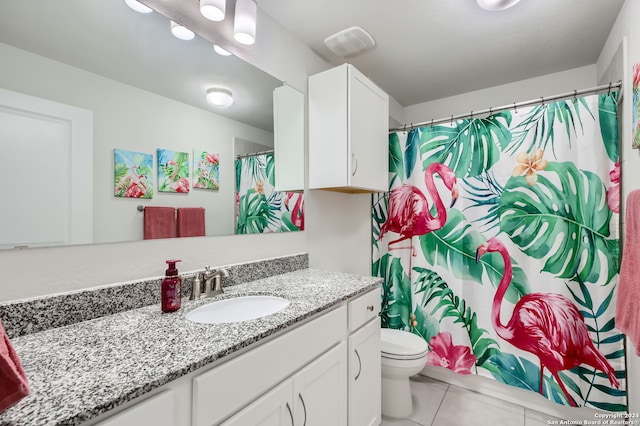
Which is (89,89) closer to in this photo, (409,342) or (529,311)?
(409,342)

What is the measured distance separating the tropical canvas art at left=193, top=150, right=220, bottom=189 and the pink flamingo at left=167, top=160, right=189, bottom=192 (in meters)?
0.05

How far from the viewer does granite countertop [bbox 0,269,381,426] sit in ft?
1.75

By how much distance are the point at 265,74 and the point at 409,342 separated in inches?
76.2

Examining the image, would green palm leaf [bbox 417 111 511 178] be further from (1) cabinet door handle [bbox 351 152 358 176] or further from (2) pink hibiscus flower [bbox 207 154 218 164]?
(2) pink hibiscus flower [bbox 207 154 218 164]

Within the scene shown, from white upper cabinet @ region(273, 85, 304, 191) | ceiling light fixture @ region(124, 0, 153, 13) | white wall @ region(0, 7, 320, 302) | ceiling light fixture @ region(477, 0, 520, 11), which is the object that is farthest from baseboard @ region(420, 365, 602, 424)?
ceiling light fixture @ region(124, 0, 153, 13)

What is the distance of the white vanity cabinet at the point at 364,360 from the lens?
1364 millimetres

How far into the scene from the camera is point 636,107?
129 centimetres

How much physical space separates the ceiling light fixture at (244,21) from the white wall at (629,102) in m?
1.82

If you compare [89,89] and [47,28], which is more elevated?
[47,28]

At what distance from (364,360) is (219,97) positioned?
4.91 ft

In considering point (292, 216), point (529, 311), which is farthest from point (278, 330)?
point (529, 311)

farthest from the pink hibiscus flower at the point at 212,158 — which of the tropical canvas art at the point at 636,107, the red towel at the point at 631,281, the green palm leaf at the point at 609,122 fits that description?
the green palm leaf at the point at 609,122

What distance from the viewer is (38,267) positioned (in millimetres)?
896

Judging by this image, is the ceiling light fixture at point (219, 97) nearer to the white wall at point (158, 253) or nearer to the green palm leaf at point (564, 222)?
the white wall at point (158, 253)
